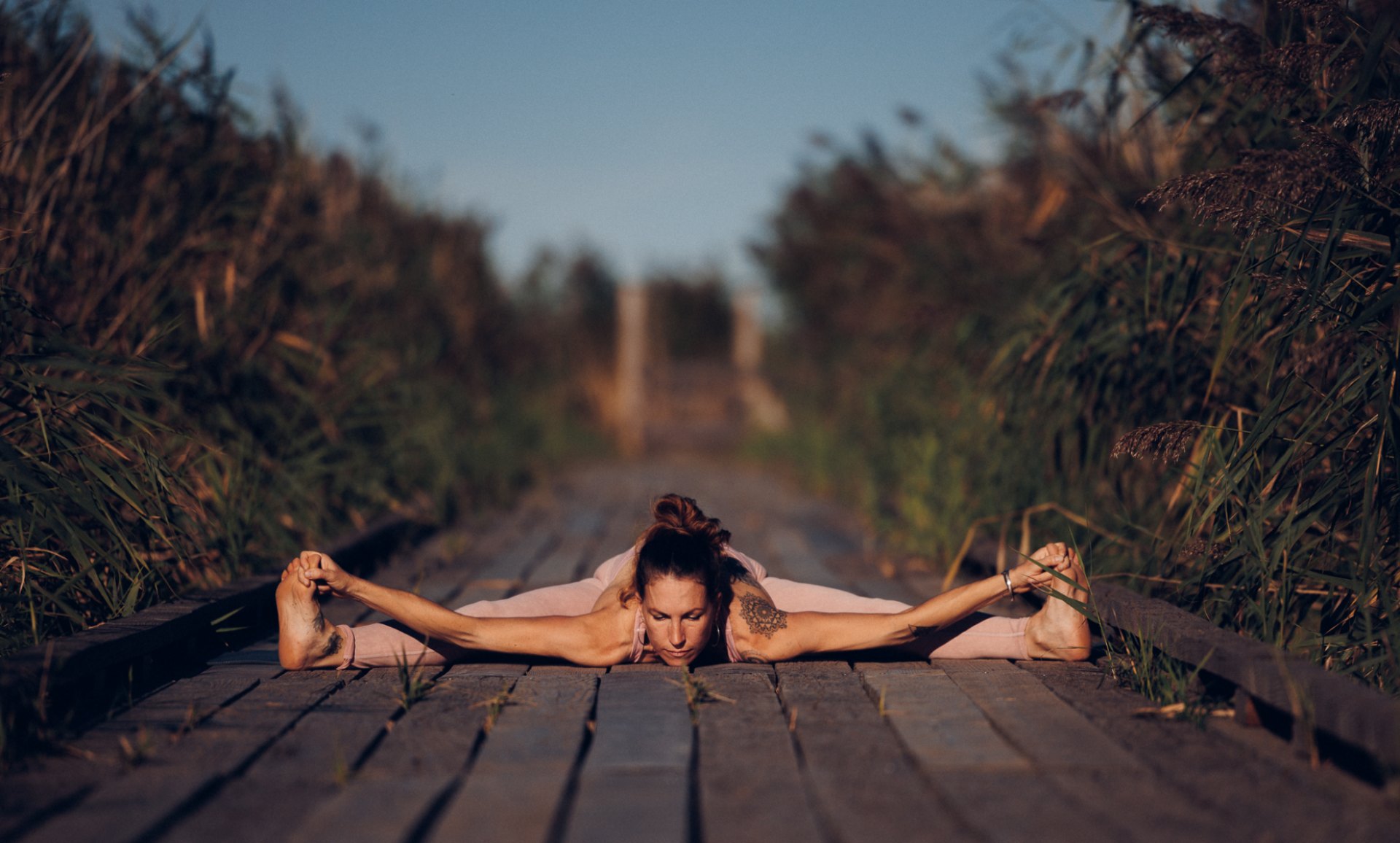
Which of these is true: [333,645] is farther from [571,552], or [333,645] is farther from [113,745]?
[571,552]

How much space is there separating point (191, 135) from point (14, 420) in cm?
272

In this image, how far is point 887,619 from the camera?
12.8 feet

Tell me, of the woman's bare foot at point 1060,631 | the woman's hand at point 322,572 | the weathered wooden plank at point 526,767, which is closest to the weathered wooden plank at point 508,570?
the woman's hand at point 322,572

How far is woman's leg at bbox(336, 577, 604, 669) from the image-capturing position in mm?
3910

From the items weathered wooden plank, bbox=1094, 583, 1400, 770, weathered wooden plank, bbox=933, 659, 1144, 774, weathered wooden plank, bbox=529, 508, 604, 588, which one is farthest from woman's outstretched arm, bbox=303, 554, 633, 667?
weathered wooden plank, bbox=1094, 583, 1400, 770

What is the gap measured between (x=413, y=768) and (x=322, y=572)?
3.31 feet

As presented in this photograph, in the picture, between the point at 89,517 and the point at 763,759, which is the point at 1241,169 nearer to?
the point at 763,759

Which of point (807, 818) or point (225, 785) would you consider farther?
point (225, 785)

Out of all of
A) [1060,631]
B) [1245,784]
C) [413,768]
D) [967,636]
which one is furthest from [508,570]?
[1245,784]

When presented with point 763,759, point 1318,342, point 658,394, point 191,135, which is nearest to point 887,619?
point 763,759

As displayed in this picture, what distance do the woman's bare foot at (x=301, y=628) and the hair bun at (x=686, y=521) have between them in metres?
1.04

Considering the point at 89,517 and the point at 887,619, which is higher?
the point at 89,517

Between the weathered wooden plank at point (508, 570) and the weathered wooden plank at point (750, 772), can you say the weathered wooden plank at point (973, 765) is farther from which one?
the weathered wooden plank at point (508, 570)

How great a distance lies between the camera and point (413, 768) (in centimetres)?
282
